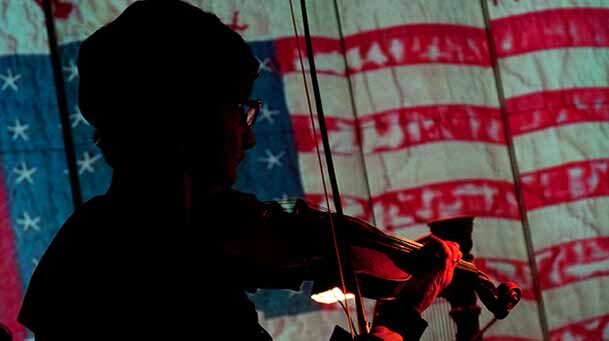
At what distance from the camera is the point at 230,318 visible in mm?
799

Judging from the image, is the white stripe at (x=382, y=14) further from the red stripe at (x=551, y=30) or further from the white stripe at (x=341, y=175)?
the white stripe at (x=341, y=175)

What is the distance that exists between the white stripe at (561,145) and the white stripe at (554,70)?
13 centimetres

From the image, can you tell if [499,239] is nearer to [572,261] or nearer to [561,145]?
[572,261]

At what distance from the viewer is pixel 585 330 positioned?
8.23ft

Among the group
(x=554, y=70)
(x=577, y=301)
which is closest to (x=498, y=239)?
(x=577, y=301)

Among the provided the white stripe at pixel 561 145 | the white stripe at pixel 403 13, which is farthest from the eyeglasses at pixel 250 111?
the white stripe at pixel 561 145

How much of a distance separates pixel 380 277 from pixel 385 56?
135 centimetres

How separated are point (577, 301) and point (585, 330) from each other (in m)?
0.09

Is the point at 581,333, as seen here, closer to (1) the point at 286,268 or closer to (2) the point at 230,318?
(1) the point at 286,268

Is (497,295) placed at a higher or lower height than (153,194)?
lower

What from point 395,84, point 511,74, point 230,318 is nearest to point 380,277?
point 230,318

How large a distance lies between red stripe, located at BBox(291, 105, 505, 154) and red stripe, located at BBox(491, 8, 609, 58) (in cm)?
22

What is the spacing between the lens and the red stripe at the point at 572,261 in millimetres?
2494

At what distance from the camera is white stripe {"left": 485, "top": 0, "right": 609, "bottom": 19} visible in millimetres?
2566
